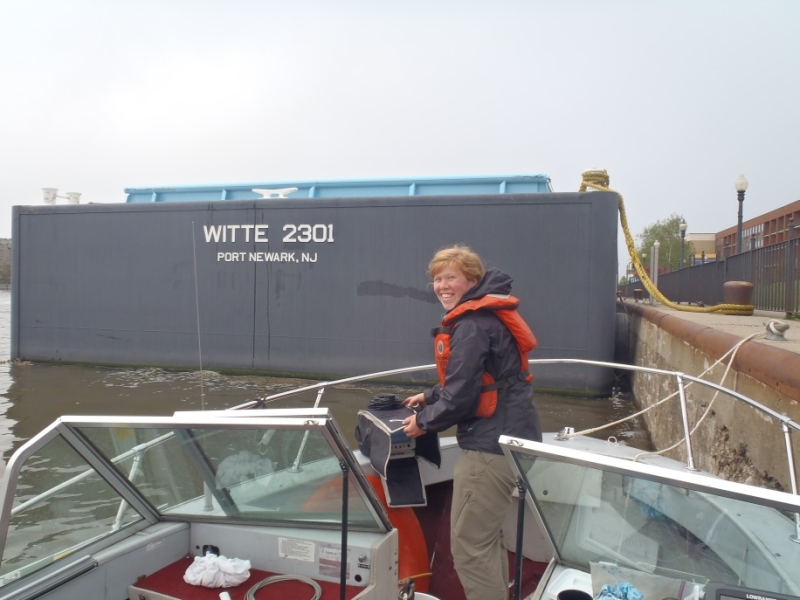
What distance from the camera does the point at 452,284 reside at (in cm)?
233

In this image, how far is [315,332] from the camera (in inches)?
395

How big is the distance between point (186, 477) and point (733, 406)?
126 inches

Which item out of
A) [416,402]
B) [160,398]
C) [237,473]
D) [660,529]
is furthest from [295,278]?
[660,529]

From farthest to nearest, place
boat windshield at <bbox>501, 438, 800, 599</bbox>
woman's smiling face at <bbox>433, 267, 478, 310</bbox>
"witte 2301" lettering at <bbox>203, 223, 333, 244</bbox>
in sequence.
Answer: "witte 2301" lettering at <bbox>203, 223, 333, 244</bbox> → woman's smiling face at <bbox>433, 267, 478, 310</bbox> → boat windshield at <bbox>501, 438, 800, 599</bbox>

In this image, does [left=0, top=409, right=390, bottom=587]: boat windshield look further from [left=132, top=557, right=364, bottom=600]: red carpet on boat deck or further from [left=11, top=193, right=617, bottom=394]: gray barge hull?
[left=11, top=193, right=617, bottom=394]: gray barge hull

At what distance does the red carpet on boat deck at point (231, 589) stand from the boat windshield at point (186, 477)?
20 centimetres

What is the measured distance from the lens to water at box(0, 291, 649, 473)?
7.34m

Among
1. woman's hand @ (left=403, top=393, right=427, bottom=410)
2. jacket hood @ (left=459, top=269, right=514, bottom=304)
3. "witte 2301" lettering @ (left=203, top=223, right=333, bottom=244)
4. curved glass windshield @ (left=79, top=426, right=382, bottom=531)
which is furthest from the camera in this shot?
"witte 2301" lettering @ (left=203, top=223, right=333, bottom=244)

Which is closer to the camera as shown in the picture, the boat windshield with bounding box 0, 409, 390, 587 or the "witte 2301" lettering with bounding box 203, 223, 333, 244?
the boat windshield with bounding box 0, 409, 390, 587

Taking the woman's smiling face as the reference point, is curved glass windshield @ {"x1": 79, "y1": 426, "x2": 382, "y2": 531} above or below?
below

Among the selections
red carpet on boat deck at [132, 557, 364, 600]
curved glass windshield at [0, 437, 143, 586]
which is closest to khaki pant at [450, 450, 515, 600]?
red carpet on boat deck at [132, 557, 364, 600]

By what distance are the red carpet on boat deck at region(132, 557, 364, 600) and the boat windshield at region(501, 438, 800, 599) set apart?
2.66ft

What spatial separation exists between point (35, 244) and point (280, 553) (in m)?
11.6

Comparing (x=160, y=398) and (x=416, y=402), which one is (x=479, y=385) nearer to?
(x=416, y=402)
